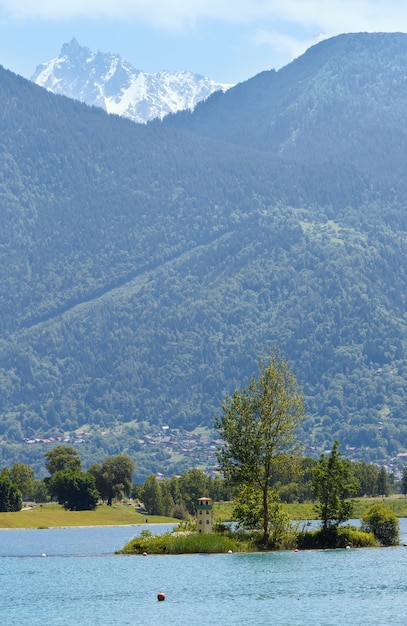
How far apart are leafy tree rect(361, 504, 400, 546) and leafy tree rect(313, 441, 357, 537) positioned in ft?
14.9

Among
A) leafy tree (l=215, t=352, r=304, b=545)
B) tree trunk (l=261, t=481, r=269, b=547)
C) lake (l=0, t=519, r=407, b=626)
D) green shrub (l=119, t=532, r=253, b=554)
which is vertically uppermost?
leafy tree (l=215, t=352, r=304, b=545)

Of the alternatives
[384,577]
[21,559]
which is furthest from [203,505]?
[384,577]

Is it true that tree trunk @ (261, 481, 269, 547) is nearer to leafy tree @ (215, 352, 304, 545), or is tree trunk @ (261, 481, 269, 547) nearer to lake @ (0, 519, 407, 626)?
leafy tree @ (215, 352, 304, 545)

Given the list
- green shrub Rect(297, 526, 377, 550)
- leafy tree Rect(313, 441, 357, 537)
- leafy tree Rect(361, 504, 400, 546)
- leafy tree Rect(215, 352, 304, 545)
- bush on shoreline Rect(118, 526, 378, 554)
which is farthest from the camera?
leafy tree Rect(361, 504, 400, 546)

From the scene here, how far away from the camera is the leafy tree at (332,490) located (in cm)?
11775

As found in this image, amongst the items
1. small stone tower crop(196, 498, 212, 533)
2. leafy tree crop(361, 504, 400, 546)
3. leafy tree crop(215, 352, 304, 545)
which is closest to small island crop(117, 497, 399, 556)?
small stone tower crop(196, 498, 212, 533)

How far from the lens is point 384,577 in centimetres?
9706

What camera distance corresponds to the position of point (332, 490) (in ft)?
389

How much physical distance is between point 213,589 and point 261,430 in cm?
2498

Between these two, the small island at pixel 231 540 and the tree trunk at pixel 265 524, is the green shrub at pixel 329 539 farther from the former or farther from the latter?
the tree trunk at pixel 265 524

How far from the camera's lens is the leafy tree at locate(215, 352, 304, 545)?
4582 inches

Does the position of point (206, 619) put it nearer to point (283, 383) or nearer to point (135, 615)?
point (135, 615)

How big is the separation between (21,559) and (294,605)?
4887 cm

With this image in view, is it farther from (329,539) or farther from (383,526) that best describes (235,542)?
(383,526)
